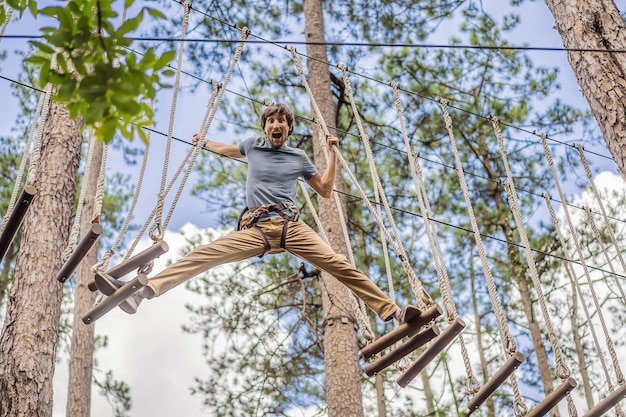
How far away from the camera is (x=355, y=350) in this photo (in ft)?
17.4

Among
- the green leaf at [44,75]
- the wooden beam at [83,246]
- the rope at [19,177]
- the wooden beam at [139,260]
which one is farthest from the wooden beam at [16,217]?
the green leaf at [44,75]

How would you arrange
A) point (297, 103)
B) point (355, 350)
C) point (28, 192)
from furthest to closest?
point (297, 103), point (355, 350), point (28, 192)

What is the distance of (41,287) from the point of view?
408cm

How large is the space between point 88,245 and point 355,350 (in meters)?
2.83

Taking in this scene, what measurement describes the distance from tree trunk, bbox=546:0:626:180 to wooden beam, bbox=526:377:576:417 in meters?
0.99

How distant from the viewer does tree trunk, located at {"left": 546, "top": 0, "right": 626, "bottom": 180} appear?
3469mm

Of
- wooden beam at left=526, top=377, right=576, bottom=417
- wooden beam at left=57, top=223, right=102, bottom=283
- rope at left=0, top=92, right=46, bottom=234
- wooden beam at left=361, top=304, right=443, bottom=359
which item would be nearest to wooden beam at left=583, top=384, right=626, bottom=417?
wooden beam at left=526, top=377, right=576, bottom=417

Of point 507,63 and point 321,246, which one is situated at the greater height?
point 507,63

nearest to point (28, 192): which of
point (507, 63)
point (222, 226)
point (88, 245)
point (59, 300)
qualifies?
→ point (88, 245)

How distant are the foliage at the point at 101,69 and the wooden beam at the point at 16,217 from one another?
1323 millimetres

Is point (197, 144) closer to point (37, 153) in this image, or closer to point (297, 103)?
point (37, 153)

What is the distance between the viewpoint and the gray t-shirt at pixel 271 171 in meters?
3.29

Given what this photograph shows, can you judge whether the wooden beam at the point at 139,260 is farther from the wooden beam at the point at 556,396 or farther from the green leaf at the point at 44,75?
the wooden beam at the point at 556,396

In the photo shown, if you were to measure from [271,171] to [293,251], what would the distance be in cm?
38
